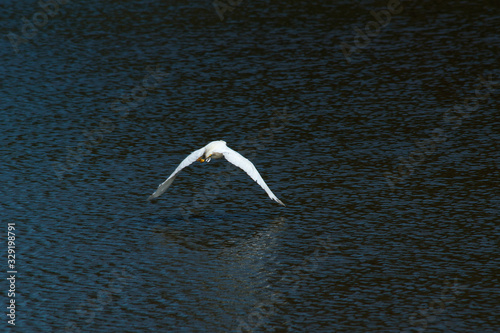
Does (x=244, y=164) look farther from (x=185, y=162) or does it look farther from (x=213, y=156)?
(x=185, y=162)

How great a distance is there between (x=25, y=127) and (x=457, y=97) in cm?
1824

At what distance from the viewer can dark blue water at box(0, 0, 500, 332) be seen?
22.0 m

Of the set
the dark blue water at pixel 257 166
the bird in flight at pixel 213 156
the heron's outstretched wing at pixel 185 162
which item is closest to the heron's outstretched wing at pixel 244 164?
the bird in flight at pixel 213 156

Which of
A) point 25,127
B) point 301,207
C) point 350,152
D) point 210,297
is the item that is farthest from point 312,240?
point 25,127

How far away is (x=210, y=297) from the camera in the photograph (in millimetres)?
21969

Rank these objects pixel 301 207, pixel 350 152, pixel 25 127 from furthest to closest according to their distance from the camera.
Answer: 1. pixel 25 127
2. pixel 350 152
3. pixel 301 207

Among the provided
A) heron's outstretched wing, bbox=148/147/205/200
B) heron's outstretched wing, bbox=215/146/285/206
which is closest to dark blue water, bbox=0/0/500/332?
heron's outstretched wing, bbox=148/147/205/200

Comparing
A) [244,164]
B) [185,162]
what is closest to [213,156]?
[185,162]

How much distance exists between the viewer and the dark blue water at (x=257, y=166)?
21969 mm

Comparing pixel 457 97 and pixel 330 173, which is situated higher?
pixel 457 97

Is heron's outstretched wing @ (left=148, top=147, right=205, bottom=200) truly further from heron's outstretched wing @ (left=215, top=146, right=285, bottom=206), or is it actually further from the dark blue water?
the dark blue water

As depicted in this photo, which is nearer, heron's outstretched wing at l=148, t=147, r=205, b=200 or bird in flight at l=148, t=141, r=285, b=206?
→ bird in flight at l=148, t=141, r=285, b=206

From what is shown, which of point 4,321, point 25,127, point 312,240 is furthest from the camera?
point 25,127

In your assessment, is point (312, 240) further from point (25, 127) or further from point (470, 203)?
point (25, 127)
